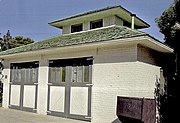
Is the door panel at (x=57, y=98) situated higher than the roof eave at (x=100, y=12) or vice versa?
the roof eave at (x=100, y=12)

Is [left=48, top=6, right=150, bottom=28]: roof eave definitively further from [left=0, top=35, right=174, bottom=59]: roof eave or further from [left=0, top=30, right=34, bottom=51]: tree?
[left=0, top=30, right=34, bottom=51]: tree

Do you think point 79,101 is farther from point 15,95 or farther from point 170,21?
point 170,21

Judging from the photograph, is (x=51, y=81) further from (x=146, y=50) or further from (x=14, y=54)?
(x=146, y=50)

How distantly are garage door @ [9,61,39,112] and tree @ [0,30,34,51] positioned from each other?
566 inches

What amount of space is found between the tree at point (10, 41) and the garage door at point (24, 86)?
1437 centimetres

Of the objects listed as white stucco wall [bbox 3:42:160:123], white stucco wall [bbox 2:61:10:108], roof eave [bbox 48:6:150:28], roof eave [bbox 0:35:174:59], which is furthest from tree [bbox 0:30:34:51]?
white stucco wall [bbox 3:42:160:123]

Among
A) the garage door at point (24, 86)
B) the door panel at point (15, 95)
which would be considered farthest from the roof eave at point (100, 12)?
the door panel at point (15, 95)

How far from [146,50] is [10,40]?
23.6 metres

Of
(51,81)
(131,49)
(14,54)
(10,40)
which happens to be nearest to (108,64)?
(131,49)

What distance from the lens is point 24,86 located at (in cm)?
1480

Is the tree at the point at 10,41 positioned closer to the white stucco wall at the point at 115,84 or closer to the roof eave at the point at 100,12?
the roof eave at the point at 100,12

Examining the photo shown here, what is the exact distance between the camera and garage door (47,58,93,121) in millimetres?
11477

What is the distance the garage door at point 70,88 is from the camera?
11477mm

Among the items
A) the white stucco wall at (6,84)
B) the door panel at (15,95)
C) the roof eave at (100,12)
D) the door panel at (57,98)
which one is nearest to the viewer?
the door panel at (57,98)
